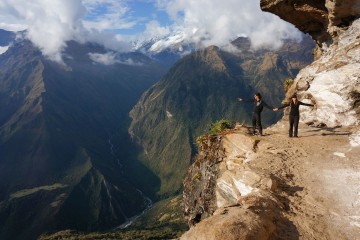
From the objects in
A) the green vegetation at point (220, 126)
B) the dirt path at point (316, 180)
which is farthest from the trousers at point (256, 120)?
the green vegetation at point (220, 126)

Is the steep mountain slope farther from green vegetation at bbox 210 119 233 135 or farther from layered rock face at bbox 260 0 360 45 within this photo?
green vegetation at bbox 210 119 233 135

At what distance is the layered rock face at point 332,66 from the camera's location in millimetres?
33938

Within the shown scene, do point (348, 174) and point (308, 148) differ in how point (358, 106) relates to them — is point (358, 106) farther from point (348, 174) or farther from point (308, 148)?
point (348, 174)

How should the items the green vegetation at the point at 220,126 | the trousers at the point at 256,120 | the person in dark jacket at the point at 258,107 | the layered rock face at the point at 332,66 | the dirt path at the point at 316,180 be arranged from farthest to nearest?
the green vegetation at the point at 220,126
the layered rock face at the point at 332,66
the trousers at the point at 256,120
the person in dark jacket at the point at 258,107
the dirt path at the point at 316,180

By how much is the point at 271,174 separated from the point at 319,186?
289 centimetres

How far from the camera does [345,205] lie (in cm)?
1983

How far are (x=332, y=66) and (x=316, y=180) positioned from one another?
18762 millimetres

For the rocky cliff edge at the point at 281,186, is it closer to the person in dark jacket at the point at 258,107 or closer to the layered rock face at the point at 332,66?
the person in dark jacket at the point at 258,107

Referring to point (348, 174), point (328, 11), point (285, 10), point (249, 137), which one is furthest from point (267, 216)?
point (285, 10)

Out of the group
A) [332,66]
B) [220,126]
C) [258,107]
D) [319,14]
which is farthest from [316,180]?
[319,14]

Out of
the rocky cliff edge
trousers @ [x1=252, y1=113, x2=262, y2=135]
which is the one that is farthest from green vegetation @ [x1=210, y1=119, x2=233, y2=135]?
trousers @ [x1=252, y1=113, x2=262, y2=135]

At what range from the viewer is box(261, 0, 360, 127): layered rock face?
33938mm

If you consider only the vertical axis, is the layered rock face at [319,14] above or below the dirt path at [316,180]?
above

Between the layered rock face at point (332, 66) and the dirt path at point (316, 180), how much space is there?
10.9ft
